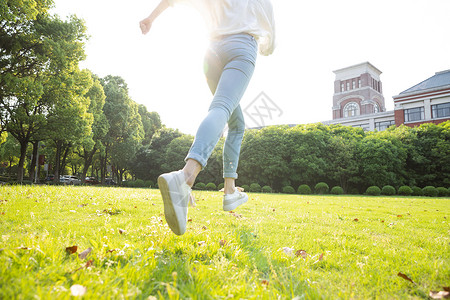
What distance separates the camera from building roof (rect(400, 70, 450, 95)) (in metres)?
46.3

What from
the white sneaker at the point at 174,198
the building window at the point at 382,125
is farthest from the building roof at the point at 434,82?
the white sneaker at the point at 174,198

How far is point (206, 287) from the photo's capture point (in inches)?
51.6

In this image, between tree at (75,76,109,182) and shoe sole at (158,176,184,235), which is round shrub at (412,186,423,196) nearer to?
shoe sole at (158,176,184,235)

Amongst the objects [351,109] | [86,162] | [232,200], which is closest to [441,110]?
[351,109]

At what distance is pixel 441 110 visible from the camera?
4347 centimetres

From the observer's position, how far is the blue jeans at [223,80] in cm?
198

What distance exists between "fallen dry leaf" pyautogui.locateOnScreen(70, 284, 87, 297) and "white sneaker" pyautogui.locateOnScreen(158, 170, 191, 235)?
2.10 ft

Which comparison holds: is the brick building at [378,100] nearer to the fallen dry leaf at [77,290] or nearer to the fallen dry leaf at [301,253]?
the fallen dry leaf at [301,253]

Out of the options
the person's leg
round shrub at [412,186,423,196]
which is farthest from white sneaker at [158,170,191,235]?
round shrub at [412,186,423,196]

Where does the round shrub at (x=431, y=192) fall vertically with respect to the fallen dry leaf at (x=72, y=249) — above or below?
below

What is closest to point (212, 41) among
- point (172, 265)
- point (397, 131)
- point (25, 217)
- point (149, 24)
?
point (149, 24)

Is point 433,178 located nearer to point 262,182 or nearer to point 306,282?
point 262,182

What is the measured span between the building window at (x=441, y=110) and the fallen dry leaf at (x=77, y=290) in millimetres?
54950

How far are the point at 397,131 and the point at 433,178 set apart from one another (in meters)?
6.05
